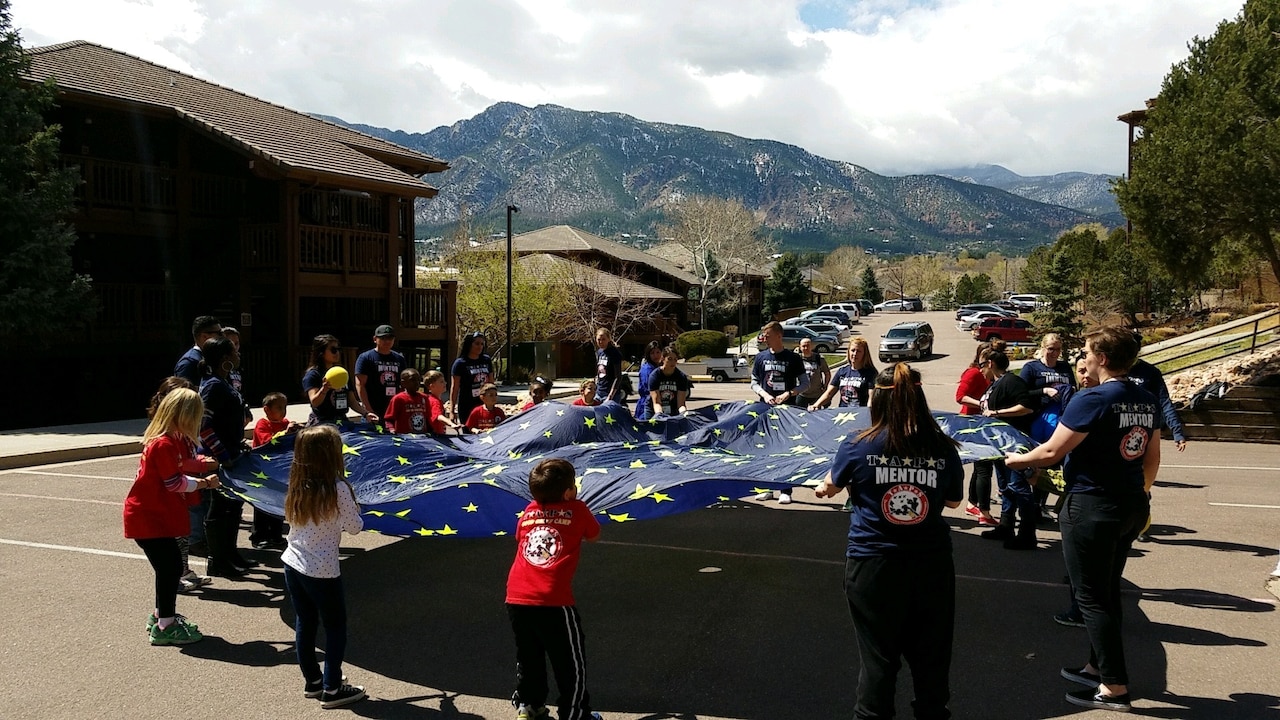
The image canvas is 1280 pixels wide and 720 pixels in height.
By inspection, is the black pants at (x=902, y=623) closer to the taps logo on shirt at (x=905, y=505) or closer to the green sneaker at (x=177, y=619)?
the taps logo on shirt at (x=905, y=505)

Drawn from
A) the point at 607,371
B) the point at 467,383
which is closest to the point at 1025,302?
the point at 607,371

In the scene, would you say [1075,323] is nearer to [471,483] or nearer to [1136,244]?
[1136,244]

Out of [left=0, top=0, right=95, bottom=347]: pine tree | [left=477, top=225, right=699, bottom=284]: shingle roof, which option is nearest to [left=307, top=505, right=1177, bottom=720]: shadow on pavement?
[left=0, top=0, right=95, bottom=347]: pine tree

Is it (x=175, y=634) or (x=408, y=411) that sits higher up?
(x=408, y=411)

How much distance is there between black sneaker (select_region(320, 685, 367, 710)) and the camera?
539cm

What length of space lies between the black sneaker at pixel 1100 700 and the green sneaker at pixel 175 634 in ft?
18.1

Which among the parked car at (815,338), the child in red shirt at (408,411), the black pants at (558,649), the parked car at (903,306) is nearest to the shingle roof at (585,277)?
the parked car at (815,338)

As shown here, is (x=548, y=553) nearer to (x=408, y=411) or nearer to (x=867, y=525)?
(x=867, y=525)

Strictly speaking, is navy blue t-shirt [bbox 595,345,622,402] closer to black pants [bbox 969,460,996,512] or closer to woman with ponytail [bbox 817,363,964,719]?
black pants [bbox 969,460,996,512]

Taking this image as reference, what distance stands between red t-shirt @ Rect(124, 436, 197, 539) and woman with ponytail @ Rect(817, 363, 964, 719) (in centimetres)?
444

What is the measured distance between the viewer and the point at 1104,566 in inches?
207

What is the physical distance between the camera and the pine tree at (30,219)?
18.8 meters

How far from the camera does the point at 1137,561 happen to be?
8.59m

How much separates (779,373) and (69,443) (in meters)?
12.1
